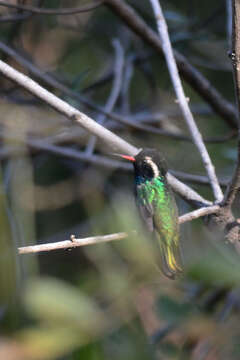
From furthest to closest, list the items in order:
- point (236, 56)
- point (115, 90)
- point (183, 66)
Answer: point (115, 90) < point (183, 66) < point (236, 56)

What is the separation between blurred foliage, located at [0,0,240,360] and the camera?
7.56 ft

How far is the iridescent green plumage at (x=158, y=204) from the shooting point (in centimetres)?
240

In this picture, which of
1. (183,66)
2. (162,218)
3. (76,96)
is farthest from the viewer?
(76,96)

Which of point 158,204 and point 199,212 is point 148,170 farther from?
point 199,212

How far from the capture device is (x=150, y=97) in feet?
15.1

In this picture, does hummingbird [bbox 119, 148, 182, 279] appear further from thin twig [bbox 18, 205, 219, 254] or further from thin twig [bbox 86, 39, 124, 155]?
thin twig [bbox 86, 39, 124, 155]

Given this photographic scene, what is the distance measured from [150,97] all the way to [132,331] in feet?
8.30

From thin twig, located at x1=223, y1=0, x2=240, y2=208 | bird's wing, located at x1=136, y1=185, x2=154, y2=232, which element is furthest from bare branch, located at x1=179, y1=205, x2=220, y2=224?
bird's wing, located at x1=136, y1=185, x2=154, y2=232

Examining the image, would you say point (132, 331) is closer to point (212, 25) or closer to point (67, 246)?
point (67, 246)

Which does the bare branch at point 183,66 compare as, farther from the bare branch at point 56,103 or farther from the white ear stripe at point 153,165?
the bare branch at point 56,103

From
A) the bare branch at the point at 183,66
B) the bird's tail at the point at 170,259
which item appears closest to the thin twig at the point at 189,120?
the bird's tail at the point at 170,259

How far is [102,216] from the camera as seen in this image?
3.76 m

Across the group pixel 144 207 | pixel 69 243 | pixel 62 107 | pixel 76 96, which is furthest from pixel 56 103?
pixel 76 96

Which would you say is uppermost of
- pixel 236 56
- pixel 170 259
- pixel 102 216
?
pixel 236 56
